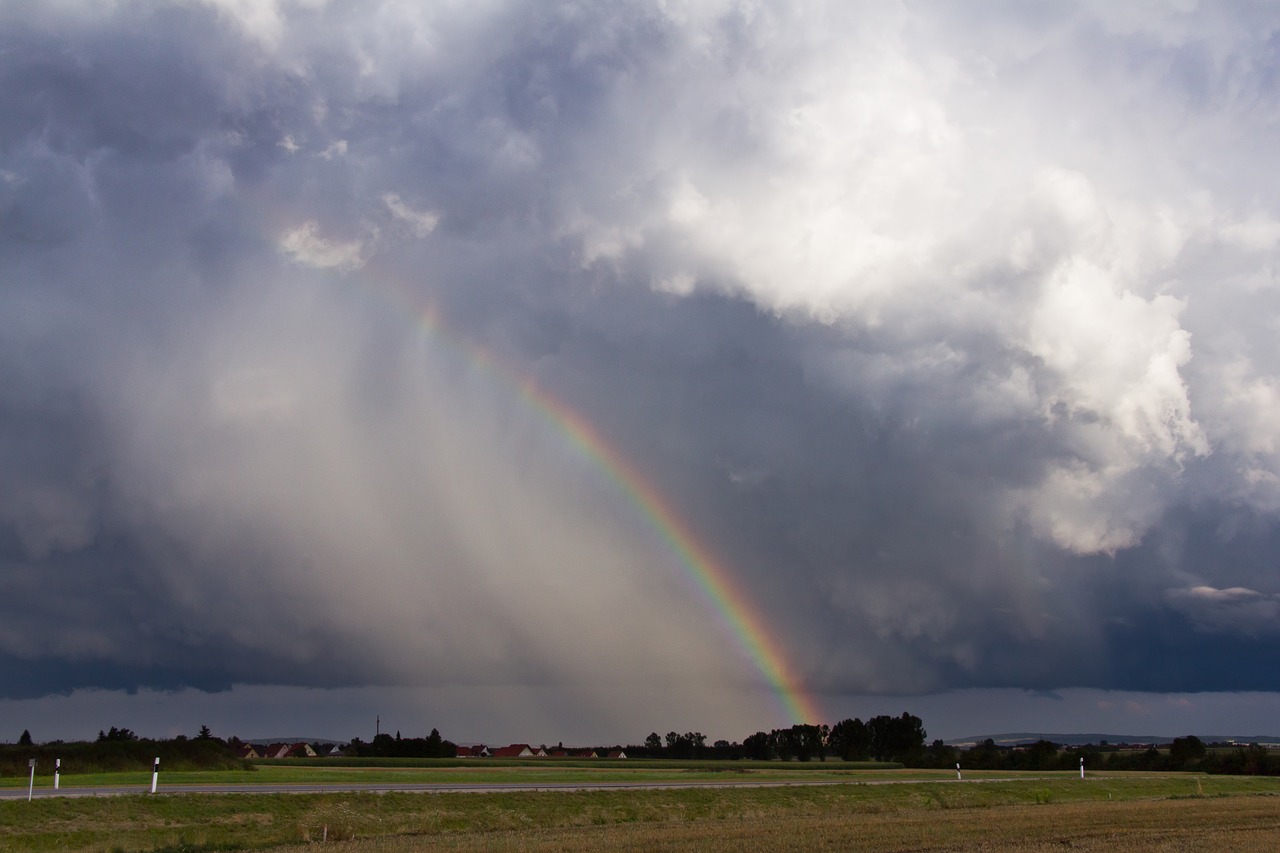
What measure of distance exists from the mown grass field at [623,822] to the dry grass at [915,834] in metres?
0.07

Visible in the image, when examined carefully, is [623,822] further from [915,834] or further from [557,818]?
[915,834]

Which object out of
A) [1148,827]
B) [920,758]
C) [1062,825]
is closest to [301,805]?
[1062,825]

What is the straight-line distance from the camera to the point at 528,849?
35.0m

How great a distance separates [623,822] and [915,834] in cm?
1397

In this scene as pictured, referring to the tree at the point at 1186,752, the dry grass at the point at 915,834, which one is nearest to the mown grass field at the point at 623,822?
the dry grass at the point at 915,834

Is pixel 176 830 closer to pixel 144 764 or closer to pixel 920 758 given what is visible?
pixel 144 764

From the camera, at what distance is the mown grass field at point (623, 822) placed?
36.5 meters

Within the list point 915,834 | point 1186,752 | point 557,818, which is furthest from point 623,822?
point 1186,752

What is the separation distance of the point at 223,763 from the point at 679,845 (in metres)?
60.4

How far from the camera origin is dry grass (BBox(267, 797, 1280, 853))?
1405 inches

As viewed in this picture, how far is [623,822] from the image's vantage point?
48.5 meters

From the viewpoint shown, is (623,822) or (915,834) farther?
(623,822)

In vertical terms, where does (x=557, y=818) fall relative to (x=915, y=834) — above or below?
below

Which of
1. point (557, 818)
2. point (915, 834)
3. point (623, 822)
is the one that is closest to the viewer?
point (915, 834)
